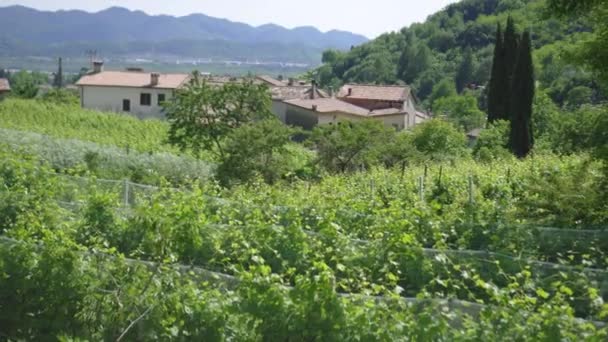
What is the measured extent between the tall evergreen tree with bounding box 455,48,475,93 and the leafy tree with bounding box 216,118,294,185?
266ft

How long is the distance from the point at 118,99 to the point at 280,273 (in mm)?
53218

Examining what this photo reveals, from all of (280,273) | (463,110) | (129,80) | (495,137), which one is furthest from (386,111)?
(280,273)

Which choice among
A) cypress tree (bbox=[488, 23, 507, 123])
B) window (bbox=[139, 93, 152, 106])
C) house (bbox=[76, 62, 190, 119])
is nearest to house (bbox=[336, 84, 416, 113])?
house (bbox=[76, 62, 190, 119])

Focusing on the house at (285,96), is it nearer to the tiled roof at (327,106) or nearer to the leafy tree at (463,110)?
the tiled roof at (327,106)

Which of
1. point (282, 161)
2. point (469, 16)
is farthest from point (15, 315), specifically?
point (469, 16)

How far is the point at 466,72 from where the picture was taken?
10206 centimetres

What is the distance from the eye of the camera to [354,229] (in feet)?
28.3

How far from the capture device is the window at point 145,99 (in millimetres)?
57406

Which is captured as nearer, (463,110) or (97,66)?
(97,66)

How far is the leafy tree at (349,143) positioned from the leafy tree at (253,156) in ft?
6.59

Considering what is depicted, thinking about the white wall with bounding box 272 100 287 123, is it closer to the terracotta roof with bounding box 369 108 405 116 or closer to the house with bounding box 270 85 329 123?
the house with bounding box 270 85 329 123

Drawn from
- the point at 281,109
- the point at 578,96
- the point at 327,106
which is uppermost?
the point at 578,96

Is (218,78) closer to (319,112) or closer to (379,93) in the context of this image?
(319,112)

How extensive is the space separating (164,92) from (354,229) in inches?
1958
